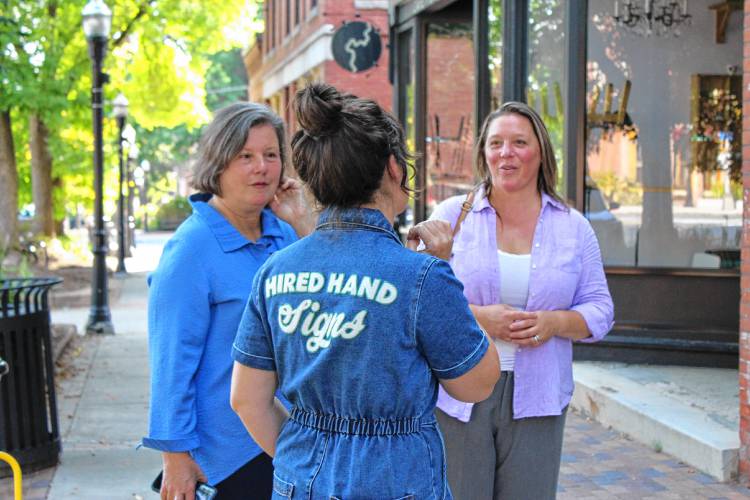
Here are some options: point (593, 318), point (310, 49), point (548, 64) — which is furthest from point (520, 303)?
point (310, 49)

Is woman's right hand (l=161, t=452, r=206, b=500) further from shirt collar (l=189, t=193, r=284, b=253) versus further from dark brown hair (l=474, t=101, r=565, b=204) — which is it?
dark brown hair (l=474, t=101, r=565, b=204)

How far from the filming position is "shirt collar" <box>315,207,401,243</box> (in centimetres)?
234

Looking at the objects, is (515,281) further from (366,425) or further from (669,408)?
(669,408)

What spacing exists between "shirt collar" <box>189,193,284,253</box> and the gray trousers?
0.88 meters

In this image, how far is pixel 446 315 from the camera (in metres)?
2.27

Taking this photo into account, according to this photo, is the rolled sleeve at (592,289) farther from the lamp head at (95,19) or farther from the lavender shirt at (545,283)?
the lamp head at (95,19)

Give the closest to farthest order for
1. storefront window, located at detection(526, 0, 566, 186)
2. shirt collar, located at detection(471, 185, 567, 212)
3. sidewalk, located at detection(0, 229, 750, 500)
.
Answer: shirt collar, located at detection(471, 185, 567, 212)
sidewalk, located at detection(0, 229, 750, 500)
storefront window, located at detection(526, 0, 566, 186)

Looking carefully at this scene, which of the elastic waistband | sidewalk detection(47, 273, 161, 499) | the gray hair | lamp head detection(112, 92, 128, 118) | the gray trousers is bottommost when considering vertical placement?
sidewalk detection(47, 273, 161, 499)

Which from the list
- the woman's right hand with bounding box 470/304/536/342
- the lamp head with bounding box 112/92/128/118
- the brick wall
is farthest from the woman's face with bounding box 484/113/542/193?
the lamp head with bounding box 112/92/128/118

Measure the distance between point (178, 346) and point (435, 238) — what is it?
2.83ft

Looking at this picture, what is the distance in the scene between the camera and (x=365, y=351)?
2.26 m

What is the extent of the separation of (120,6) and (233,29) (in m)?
3.99

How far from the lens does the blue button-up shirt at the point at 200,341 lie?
304cm

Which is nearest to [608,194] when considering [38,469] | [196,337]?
[38,469]
